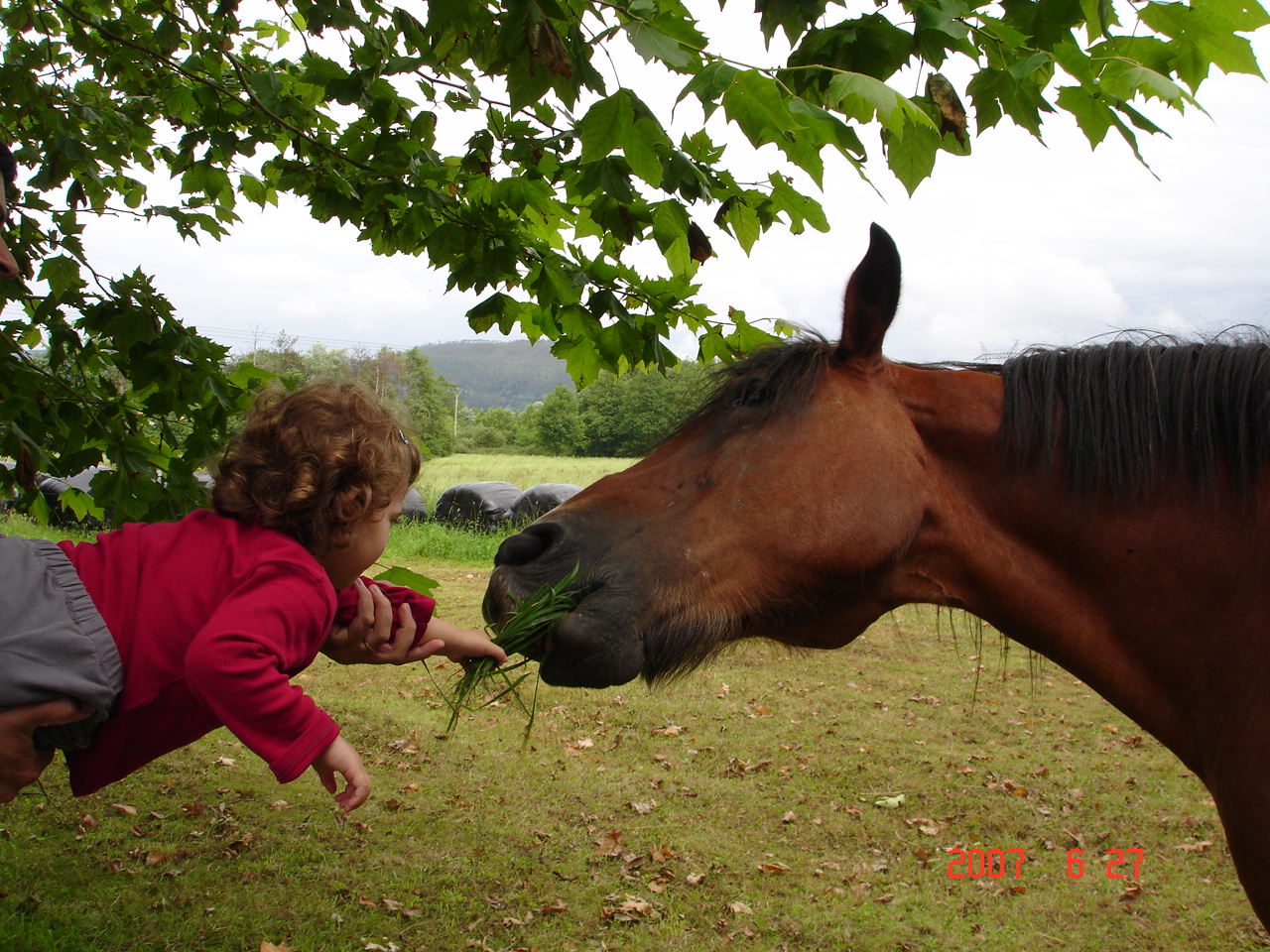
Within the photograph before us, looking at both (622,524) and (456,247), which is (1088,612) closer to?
(622,524)

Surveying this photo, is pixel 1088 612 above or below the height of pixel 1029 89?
below

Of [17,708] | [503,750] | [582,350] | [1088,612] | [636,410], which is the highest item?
[582,350]

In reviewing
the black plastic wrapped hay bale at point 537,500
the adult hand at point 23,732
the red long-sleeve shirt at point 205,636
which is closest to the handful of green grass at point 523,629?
the red long-sleeve shirt at point 205,636

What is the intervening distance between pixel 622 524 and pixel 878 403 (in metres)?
0.78

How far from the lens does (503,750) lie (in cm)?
622

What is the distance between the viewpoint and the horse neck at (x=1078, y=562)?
1.98 m

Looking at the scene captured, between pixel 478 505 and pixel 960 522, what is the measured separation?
15.3 m

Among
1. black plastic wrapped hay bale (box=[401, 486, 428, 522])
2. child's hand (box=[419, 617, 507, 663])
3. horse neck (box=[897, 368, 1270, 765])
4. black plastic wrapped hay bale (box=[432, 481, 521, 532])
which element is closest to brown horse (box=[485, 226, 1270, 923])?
horse neck (box=[897, 368, 1270, 765])

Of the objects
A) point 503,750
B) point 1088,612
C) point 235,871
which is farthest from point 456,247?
point 503,750

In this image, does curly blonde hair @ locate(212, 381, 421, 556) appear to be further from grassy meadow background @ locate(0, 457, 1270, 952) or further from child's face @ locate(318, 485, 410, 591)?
grassy meadow background @ locate(0, 457, 1270, 952)

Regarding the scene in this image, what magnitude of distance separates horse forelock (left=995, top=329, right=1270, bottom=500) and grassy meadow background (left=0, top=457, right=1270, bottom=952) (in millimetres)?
649

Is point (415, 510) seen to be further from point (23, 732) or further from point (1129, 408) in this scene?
point (1129, 408)

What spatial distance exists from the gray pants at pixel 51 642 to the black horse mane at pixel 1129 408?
1.62 meters

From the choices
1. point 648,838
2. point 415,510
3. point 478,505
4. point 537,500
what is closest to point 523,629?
point 648,838
